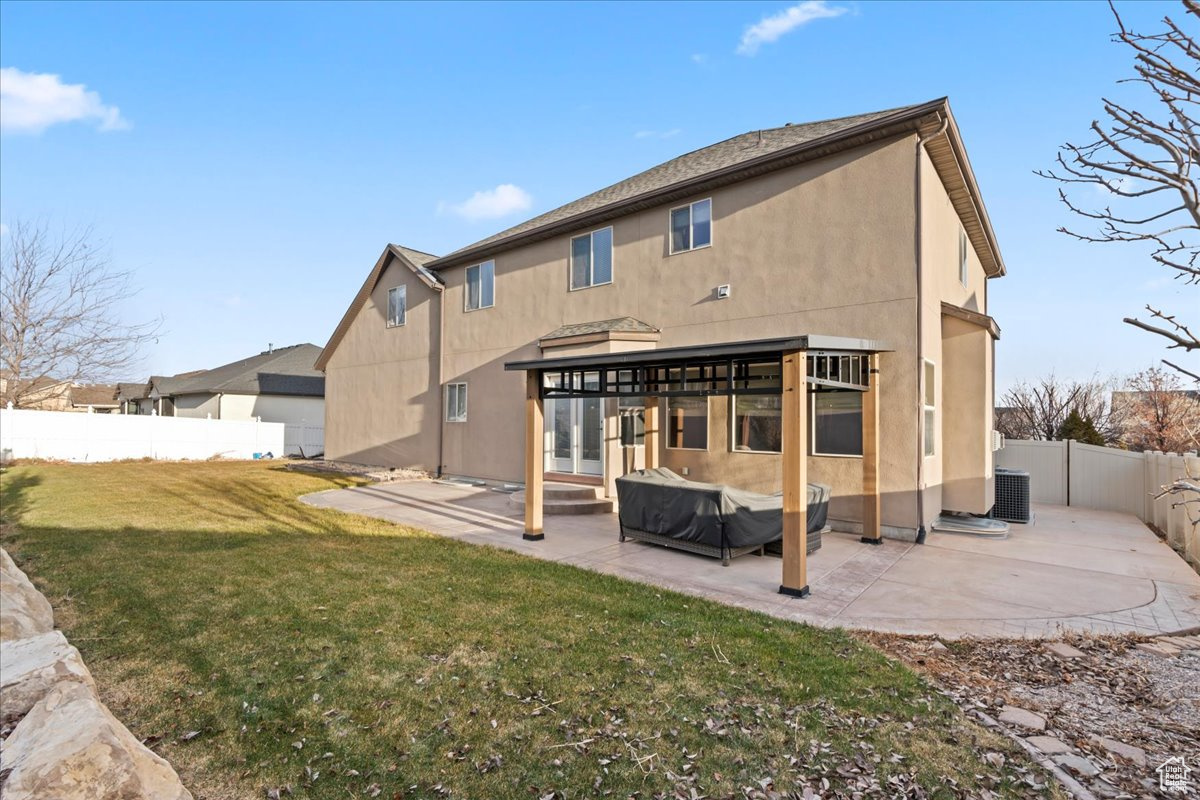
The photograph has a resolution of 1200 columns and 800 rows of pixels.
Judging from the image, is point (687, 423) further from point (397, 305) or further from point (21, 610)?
point (397, 305)

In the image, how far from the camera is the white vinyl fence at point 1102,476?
9555 millimetres

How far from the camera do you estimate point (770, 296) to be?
10031 millimetres

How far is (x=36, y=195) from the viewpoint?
21.8 m

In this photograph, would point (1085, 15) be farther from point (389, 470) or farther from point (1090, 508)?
point (389, 470)

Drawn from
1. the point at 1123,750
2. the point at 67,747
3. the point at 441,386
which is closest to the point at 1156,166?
the point at 1123,750

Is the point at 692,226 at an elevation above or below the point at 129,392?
above

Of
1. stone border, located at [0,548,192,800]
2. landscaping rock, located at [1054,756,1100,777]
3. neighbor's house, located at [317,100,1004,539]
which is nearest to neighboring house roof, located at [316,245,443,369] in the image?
neighbor's house, located at [317,100,1004,539]

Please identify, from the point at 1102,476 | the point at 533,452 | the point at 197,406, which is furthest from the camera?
the point at 197,406

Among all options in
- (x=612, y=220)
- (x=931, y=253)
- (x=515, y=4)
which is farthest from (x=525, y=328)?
(x=931, y=253)

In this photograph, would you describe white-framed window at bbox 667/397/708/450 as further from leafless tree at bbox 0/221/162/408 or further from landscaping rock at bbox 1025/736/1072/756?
leafless tree at bbox 0/221/162/408

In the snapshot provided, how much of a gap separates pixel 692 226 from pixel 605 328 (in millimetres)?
2683

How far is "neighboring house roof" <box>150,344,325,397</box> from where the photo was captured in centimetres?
2716

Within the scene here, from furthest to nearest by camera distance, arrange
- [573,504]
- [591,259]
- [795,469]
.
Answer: [591,259] < [573,504] < [795,469]

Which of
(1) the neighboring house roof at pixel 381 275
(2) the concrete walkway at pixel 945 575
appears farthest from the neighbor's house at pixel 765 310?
(1) the neighboring house roof at pixel 381 275
